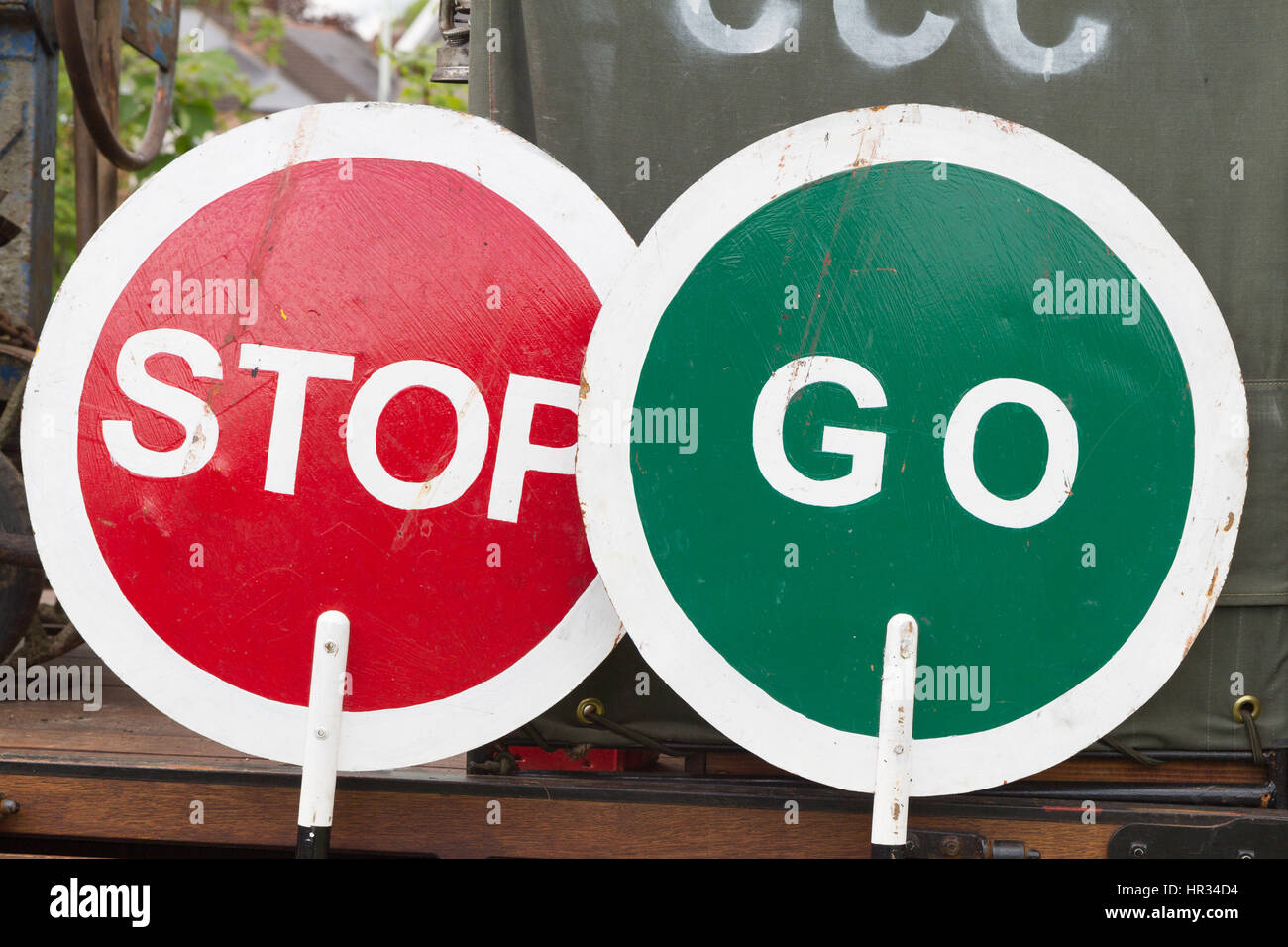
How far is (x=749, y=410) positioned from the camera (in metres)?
1.49

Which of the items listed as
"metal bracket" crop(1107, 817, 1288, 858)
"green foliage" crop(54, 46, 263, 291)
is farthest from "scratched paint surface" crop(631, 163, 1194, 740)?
"green foliage" crop(54, 46, 263, 291)

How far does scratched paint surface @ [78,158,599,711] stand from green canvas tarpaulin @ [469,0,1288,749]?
1.28ft

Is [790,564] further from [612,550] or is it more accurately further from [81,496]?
[81,496]

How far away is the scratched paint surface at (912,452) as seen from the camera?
1.48 m

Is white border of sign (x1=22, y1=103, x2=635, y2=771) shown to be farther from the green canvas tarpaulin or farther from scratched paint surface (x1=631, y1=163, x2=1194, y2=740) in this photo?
the green canvas tarpaulin

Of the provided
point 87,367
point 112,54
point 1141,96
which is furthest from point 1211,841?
point 112,54

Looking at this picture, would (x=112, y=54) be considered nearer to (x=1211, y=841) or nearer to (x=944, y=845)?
(x=944, y=845)

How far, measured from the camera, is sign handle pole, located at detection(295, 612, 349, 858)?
1.49 meters

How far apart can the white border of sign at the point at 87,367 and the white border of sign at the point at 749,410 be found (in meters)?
0.14

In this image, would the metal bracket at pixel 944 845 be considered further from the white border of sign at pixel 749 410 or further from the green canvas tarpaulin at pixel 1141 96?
the green canvas tarpaulin at pixel 1141 96

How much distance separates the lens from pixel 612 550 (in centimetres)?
148

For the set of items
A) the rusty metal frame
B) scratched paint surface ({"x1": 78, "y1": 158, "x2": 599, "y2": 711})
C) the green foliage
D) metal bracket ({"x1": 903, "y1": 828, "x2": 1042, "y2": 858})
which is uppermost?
the green foliage

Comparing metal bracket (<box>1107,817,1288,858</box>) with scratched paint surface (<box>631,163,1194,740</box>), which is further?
metal bracket (<box>1107,817,1288,858</box>)
